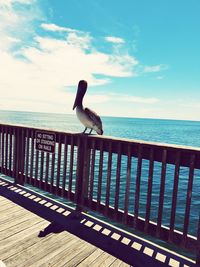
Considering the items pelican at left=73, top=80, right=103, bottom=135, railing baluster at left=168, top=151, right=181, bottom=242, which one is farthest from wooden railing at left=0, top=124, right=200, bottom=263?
pelican at left=73, top=80, right=103, bottom=135

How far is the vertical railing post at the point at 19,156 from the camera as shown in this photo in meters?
6.20

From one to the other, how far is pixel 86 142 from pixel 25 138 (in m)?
2.07

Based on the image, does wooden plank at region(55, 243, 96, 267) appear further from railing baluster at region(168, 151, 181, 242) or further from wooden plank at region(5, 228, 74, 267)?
railing baluster at region(168, 151, 181, 242)

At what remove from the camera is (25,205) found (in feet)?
16.9

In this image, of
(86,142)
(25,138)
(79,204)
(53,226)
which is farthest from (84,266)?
(25,138)

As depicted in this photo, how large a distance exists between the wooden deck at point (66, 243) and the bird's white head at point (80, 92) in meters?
2.24

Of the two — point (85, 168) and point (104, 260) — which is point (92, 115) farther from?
point (104, 260)

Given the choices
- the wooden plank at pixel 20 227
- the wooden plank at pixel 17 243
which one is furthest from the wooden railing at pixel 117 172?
the wooden plank at pixel 17 243

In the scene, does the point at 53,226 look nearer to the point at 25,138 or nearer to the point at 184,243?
the point at 184,243

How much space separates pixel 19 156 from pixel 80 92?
7.27 feet

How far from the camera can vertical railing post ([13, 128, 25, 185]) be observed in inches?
244

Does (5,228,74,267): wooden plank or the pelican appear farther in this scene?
the pelican

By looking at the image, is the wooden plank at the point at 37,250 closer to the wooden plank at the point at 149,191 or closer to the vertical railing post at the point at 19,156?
the wooden plank at the point at 149,191

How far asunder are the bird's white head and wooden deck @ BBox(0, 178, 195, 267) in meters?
2.24
